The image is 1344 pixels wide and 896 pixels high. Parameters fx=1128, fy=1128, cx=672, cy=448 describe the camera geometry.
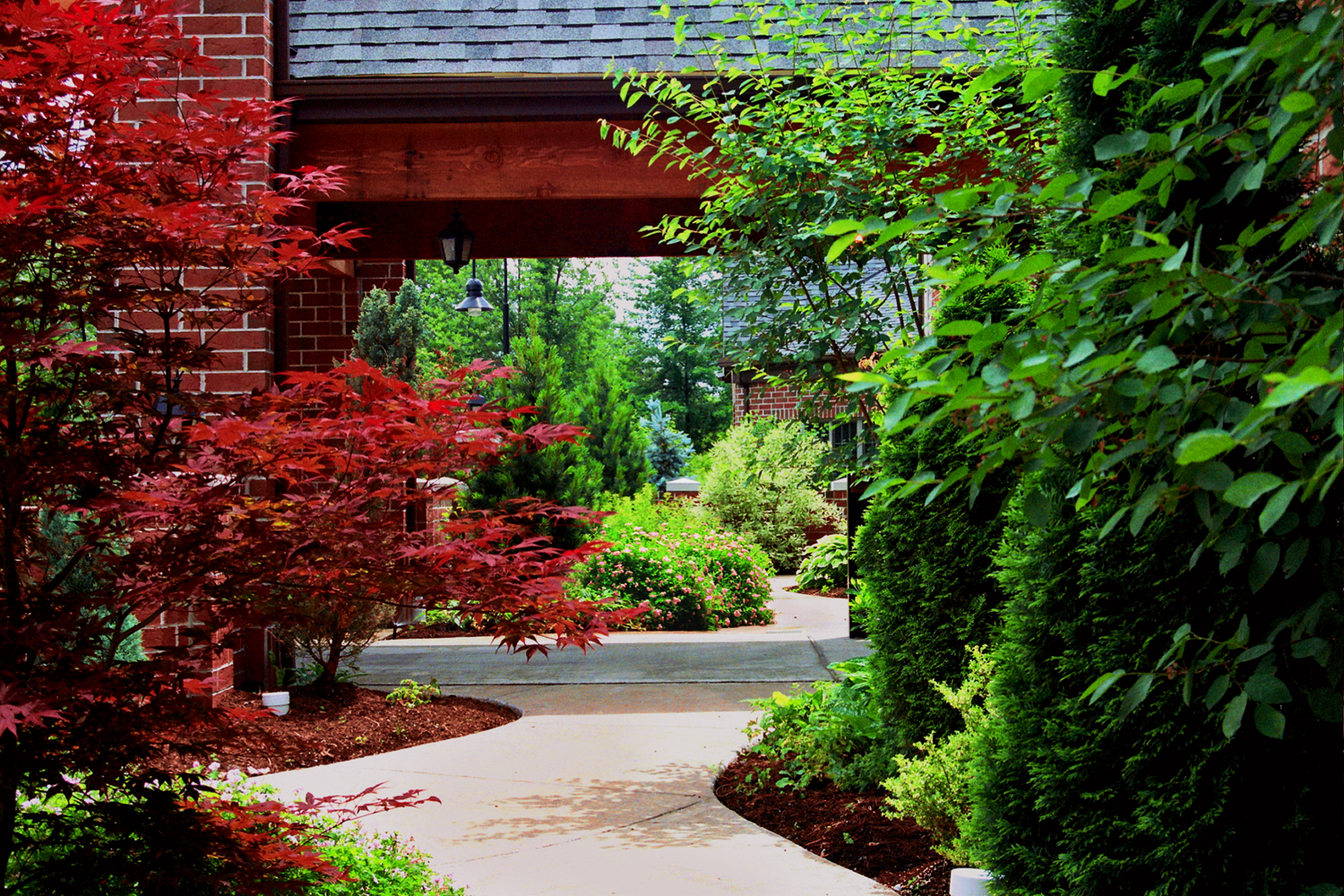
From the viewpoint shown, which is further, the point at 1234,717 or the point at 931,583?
the point at 931,583

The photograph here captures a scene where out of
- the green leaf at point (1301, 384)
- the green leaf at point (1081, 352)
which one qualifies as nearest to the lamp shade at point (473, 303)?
the green leaf at point (1081, 352)

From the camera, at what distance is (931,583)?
429cm

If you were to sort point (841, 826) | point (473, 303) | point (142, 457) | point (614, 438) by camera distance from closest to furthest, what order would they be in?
point (142, 457) → point (841, 826) → point (473, 303) → point (614, 438)

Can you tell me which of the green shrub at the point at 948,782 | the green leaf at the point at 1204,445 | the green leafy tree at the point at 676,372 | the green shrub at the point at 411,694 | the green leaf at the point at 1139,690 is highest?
the green leafy tree at the point at 676,372

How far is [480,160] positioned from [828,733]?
13.9 feet

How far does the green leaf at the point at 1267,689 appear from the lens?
5.60 ft

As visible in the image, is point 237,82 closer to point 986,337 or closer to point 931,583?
point 931,583

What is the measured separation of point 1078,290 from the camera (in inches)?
62.6

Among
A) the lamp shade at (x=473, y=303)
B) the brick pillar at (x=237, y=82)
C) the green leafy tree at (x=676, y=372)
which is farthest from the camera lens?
the green leafy tree at (x=676, y=372)

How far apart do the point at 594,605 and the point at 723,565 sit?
8502 millimetres

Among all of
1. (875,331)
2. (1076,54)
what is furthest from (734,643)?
(1076,54)

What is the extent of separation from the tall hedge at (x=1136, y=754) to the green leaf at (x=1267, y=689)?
1.60 ft

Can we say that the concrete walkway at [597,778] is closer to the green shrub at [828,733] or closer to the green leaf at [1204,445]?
the green shrub at [828,733]

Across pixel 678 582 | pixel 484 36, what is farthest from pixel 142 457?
pixel 678 582
